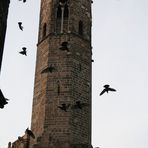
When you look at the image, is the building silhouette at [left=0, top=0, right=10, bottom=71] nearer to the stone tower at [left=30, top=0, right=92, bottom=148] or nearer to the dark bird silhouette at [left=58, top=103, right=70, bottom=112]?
the dark bird silhouette at [left=58, top=103, right=70, bottom=112]

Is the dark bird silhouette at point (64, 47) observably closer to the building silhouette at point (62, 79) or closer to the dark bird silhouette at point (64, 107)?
the building silhouette at point (62, 79)

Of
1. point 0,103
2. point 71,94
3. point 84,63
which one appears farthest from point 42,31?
point 0,103

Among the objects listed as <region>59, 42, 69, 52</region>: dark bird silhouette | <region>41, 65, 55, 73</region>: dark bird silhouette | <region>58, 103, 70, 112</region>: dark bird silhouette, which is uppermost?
<region>59, 42, 69, 52</region>: dark bird silhouette

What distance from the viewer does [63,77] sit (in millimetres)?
18203

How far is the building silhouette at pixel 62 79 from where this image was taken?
17.2 meters

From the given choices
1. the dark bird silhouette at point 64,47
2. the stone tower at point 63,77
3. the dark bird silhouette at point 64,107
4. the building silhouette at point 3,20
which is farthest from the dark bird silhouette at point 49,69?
the building silhouette at point 3,20

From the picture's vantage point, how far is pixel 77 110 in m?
17.6

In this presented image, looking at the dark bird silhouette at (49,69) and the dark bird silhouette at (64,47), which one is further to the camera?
the dark bird silhouette at (49,69)

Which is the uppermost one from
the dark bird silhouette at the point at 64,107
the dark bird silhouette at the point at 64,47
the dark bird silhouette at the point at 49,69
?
the dark bird silhouette at the point at 64,47

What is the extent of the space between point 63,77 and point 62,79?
0.11 m

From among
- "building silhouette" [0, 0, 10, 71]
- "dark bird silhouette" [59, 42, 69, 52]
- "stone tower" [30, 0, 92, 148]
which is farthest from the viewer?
"dark bird silhouette" [59, 42, 69, 52]

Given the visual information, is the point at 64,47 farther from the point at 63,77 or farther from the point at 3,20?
the point at 3,20

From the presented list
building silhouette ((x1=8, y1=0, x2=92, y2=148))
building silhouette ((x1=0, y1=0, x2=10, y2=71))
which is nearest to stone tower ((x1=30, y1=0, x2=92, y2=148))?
building silhouette ((x1=8, y1=0, x2=92, y2=148))

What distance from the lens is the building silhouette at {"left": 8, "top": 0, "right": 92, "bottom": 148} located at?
1719 centimetres
